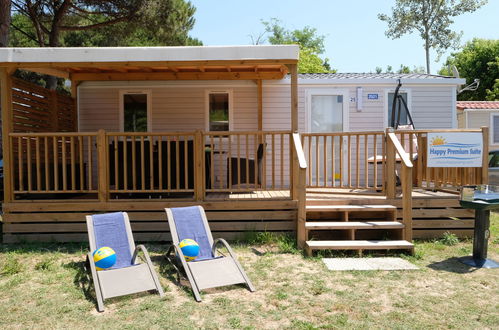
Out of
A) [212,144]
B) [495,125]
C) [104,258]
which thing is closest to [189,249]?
[104,258]

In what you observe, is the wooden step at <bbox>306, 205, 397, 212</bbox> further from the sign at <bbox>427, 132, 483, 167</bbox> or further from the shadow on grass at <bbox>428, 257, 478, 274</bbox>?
the shadow on grass at <bbox>428, 257, 478, 274</bbox>

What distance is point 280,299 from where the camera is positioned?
3627mm

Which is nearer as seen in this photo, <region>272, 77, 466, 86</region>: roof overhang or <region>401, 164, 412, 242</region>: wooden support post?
<region>401, 164, 412, 242</region>: wooden support post

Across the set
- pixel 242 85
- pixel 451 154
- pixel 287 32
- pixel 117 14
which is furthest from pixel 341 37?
pixel 451 154

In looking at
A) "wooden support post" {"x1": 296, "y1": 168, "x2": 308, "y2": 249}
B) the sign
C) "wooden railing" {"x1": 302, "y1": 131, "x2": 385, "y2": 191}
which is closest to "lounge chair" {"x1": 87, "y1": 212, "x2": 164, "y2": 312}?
"wooden support post" {"x1": 296, "y1": 168, "x2": 308, "y2": 249}

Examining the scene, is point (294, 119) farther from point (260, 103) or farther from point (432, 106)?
point (432, 106)

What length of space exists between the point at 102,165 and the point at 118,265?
185cm

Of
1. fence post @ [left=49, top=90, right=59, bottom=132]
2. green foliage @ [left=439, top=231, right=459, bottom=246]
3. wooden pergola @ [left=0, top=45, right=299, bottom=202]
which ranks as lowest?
green foliage @ [left=439, top=231, right=459, bottom=246]

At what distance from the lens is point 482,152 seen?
5668 mm

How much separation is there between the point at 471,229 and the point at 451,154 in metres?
1.12

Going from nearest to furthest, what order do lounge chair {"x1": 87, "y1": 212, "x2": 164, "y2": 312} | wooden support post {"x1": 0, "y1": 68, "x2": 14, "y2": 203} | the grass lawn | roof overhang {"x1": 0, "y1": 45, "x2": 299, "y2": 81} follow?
the grass lawn → lounge chair {"x1": 87, "y1": 212, "x2": 164, "y2": 312} → roof overhang {"x1": 0, "y1": 45, "x2": 299, "y2": 81} → wooden support post {"x1": 0, "y1": 68, "x2": 14, "y2": 203}

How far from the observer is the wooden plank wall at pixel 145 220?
221 inches

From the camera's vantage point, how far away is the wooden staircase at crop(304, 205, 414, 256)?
4.94m

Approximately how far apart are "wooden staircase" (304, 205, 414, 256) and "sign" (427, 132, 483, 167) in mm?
988
